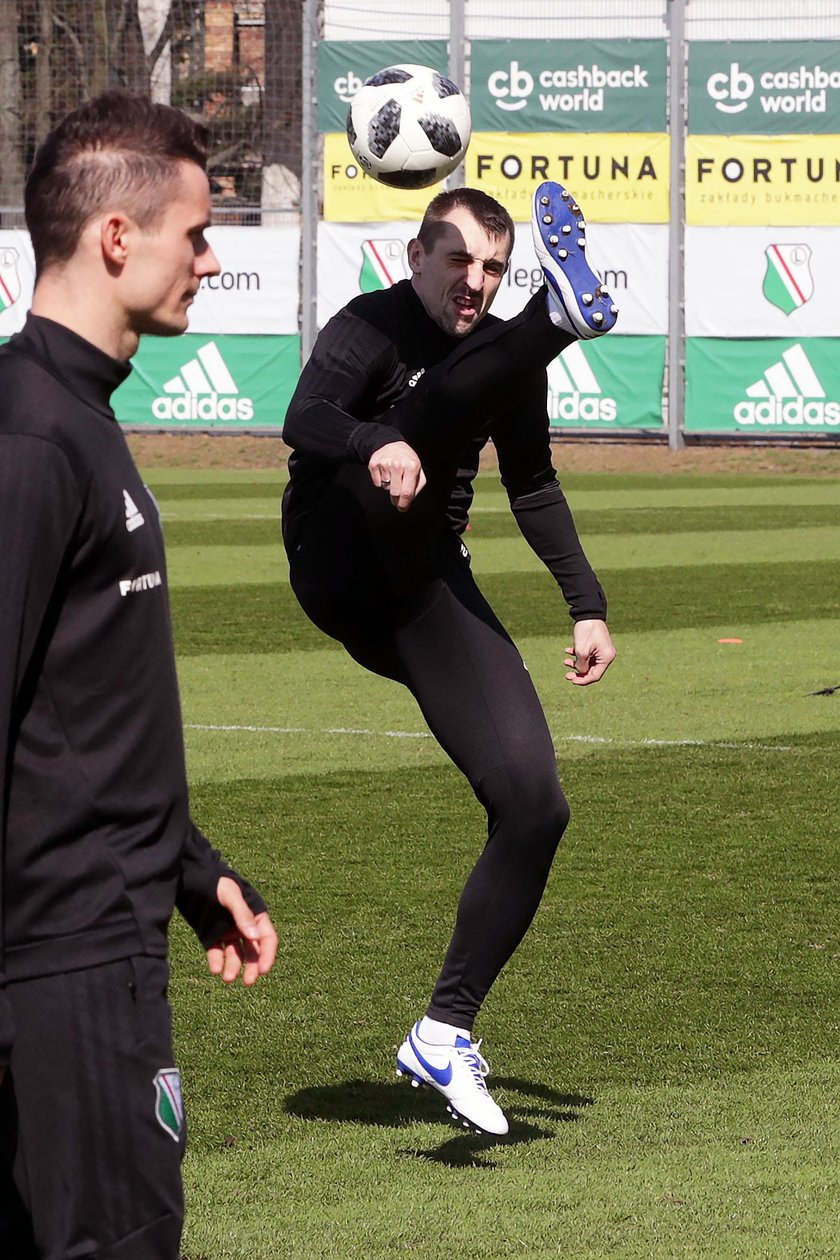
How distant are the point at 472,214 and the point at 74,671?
8.47ft

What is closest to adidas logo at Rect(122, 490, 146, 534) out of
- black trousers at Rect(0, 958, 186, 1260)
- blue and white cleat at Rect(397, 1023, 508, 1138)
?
black trousers at Rect(0, 958, 186, 1260)

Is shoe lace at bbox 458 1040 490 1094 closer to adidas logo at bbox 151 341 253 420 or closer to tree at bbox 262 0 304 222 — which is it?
adidas logo at bbox 151 341 253 420

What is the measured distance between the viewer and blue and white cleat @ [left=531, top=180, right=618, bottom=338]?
4441mm

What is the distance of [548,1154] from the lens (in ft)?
15.0

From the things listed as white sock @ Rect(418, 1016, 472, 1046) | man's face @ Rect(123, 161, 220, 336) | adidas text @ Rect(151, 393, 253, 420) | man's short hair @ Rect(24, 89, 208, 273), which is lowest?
adidas text @ Rect(151, 393, 253, 420)

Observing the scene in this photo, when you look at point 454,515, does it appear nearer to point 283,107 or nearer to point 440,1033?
point 440,1033

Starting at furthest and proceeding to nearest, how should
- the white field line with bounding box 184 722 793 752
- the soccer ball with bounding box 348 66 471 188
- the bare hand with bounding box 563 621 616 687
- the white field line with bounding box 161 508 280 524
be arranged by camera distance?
the white field line with bounding box 161 508 280 524, the white field line with bounding box 184 722 793 752, the soccer ball with bounding box 348 66 471 188, the bare hand with bounding box 563 621 616 687

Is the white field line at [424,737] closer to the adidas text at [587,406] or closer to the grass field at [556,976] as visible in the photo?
the grass field at [556,976]

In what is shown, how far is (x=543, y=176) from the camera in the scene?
27938 millimetres

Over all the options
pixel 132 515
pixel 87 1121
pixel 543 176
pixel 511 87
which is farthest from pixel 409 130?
pixel 511 87

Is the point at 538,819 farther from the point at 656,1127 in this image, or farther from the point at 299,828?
the point at 299,828

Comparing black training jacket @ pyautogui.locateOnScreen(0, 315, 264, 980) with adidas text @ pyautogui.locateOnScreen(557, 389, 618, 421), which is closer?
black training jacket @ pyautogui.locateOnScreen(0, 315, 264, 980)

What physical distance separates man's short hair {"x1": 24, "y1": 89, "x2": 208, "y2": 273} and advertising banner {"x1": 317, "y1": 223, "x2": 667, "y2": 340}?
24.5m

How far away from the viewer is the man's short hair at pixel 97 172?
2633 mm
